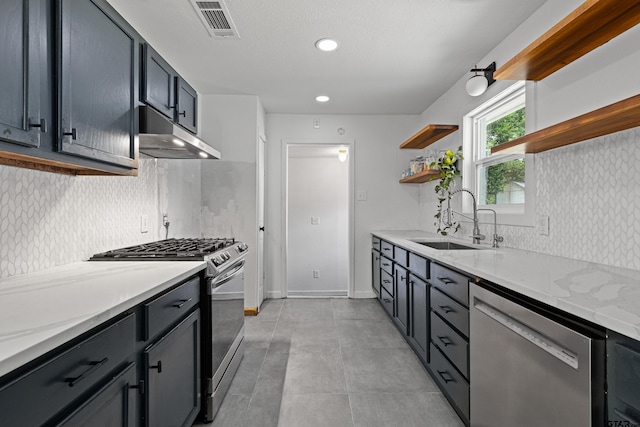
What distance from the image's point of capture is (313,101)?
3857 mm

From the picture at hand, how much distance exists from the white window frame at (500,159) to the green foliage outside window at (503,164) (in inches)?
2.3

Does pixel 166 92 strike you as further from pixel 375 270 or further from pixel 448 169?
pixel 375 270

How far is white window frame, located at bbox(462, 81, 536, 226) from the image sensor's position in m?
2.16

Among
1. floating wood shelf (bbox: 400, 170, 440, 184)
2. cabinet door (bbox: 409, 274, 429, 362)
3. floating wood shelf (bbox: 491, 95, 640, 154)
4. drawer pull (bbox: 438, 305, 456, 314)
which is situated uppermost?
floating wood shelf (bbox: 400, 170, 440, 184)

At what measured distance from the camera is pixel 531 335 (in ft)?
3.80

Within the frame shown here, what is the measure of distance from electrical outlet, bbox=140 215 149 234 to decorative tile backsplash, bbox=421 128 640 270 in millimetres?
2721

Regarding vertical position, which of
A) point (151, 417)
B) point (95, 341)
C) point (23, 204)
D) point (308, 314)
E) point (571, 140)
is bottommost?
point (308, 314)

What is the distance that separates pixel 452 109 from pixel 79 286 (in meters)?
3.33

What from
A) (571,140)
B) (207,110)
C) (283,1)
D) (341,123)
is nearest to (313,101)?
(341,123)

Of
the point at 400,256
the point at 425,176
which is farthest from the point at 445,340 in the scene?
the point at 425,176

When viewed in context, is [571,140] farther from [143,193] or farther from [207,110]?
[207,110]

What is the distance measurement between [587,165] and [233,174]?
10.0 feet

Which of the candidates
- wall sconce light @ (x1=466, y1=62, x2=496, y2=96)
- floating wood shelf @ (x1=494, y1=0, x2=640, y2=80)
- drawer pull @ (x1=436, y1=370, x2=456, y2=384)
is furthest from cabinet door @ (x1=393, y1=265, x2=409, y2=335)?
floating wood shelf @ (x1=494, y1=0, x2=640, y2=80)

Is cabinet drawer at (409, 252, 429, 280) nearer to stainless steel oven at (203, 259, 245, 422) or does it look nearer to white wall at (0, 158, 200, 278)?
stainless steel oven at (203, 259, 245, 422)
